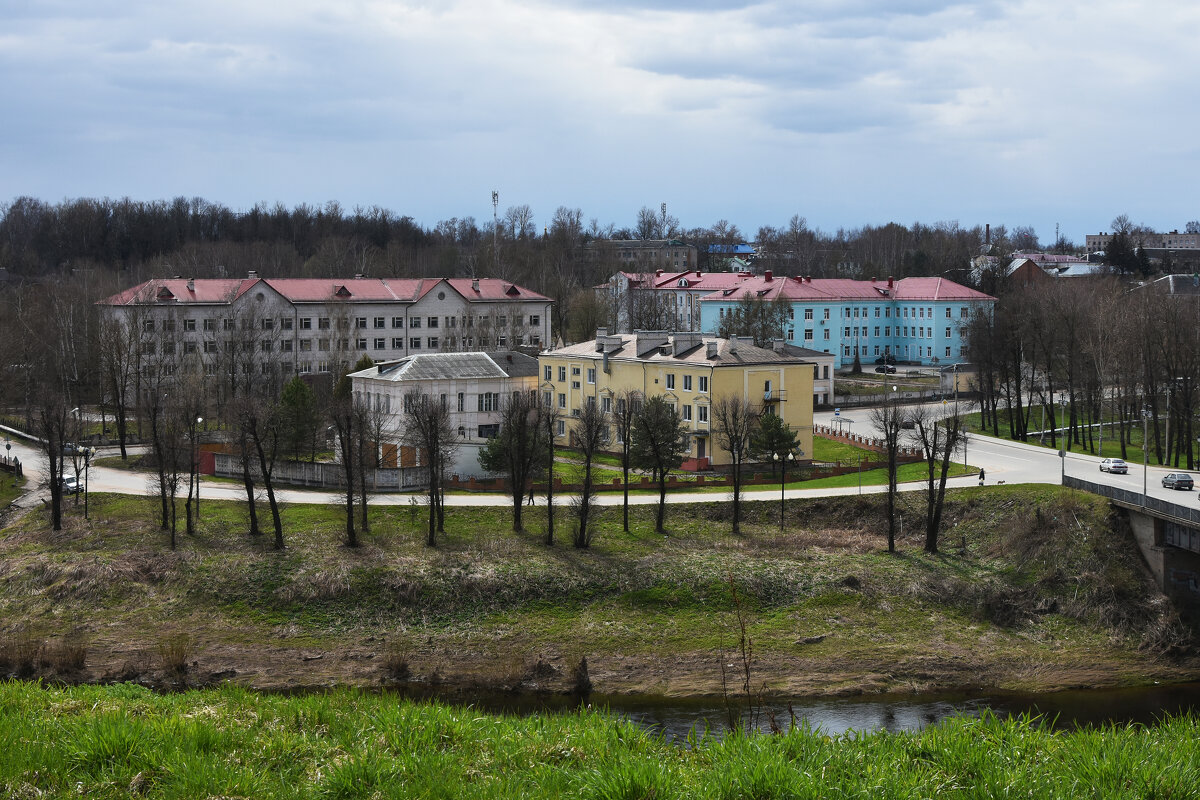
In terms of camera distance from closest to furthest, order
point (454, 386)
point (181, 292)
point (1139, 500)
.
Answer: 1. point (1139, 500)
2. point (454, 386)
3. point (181, 292)

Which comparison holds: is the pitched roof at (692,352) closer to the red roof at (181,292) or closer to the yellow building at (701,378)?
the yellow building at (701,378)

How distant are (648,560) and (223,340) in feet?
152

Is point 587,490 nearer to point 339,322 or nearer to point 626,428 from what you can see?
point 626,428

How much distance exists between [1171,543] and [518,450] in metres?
22.0

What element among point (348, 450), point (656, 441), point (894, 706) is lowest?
point (894, 706)

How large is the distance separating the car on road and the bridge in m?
4.43

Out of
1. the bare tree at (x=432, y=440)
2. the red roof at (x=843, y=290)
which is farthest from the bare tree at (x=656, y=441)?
the red roof at (x=843, y=290)

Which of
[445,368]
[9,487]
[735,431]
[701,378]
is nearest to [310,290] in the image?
[445,368]

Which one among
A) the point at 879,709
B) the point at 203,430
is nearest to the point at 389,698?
the point at 879,709

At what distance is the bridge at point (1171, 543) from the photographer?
36.0 m

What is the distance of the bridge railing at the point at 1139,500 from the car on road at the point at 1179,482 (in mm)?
1293

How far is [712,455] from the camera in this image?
179 ft

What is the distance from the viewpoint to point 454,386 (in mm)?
56906

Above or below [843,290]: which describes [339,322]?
below
